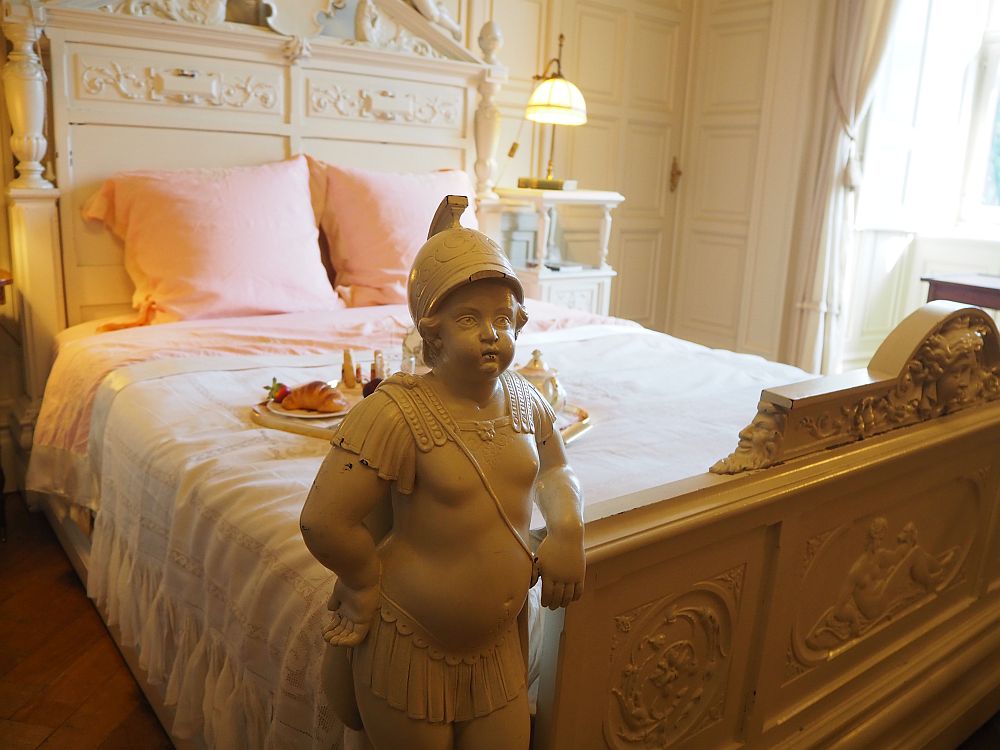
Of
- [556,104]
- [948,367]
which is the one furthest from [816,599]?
[556,104]

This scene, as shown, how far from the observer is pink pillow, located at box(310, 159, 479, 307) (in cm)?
281

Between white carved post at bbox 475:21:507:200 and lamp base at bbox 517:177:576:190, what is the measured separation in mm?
199

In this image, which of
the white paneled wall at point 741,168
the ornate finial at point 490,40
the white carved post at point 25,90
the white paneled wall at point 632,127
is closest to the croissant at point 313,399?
the white carved post at point 25,90

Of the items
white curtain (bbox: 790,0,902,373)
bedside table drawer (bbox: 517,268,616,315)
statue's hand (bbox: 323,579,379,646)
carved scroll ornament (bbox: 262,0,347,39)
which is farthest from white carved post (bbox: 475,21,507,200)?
statue's hand (bbox: 323,579,379,646)

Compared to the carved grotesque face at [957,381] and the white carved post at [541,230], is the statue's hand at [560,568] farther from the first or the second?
the white carved post at [541,230]

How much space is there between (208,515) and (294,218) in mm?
1573

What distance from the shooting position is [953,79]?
13.3ft

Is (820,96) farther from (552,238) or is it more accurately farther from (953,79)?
(552,238)

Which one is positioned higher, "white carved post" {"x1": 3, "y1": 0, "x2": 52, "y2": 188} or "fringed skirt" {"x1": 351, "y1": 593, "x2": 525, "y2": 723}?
"white carved post" {"x1": 3, "y1": 0, "x2": 52, "y2": 188}

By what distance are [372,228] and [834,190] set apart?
224cm

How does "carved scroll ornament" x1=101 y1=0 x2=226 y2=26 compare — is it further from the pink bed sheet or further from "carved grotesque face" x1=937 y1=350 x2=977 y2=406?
"carved grotesque face" x1=937 y1=350 x2=977 y2=406

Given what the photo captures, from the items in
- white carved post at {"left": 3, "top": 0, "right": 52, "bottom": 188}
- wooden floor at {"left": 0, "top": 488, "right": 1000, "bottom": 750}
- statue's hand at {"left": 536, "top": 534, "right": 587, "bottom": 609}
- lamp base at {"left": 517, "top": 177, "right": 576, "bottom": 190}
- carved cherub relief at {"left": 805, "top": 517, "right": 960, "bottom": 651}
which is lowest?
wooden floor at {"left": 0, "top": 488, "right": 1000, "bottom": 750}

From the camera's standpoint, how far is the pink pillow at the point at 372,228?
2807mm

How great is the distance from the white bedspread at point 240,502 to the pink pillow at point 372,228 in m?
0.72
